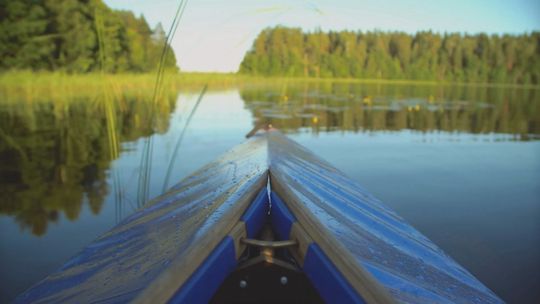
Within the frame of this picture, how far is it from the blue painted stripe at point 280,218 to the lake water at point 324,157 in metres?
0.85

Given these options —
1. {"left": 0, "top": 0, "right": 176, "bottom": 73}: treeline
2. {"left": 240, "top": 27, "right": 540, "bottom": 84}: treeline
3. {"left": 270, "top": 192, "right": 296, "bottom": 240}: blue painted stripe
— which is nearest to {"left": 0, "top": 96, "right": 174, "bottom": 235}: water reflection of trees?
{"left": 270, "top": 192, "right": 296, "bottom": 240}: blue painted stripe

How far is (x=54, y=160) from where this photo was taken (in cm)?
423

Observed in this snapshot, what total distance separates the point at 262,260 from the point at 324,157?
3901 mm

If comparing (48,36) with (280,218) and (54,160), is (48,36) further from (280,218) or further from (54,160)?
(280,218)

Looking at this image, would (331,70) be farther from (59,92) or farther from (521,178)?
(521,178)

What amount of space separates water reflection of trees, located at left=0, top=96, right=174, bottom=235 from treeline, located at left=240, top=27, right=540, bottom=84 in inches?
1359

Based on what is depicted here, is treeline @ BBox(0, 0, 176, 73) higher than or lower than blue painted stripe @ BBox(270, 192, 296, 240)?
higher

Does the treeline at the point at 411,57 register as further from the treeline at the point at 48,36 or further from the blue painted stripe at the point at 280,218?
the blue painted stripe at the point at 280,218

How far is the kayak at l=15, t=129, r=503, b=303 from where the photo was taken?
782 millimetres

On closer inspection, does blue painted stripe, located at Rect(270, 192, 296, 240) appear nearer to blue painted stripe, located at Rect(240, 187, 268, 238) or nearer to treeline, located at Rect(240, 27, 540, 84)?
blue painted stripe, located at Rect(240, 187, 268, 238)

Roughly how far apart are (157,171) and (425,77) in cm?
4453

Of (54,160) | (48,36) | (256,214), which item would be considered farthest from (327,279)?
(48,36)

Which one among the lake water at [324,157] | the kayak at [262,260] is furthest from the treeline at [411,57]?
the kayak at [262,260]

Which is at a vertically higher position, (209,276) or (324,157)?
(209,276)
